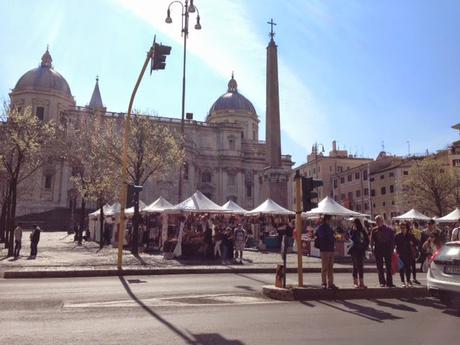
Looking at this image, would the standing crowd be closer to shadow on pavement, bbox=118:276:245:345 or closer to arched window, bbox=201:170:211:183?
shadow on pavement, bbox=118:276:245:345

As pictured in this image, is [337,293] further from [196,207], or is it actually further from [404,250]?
[196,207]

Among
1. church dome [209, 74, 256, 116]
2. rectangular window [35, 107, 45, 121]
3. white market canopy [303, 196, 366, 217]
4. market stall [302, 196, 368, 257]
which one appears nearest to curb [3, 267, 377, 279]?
market stall [302, 196, 368, 257]

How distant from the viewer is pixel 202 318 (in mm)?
7980

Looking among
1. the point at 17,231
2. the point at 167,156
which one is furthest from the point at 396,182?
the point at 17,231

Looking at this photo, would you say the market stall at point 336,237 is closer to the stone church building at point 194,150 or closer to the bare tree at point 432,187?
the bare tree at point 432,187

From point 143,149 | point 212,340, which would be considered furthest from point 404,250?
point 143,149

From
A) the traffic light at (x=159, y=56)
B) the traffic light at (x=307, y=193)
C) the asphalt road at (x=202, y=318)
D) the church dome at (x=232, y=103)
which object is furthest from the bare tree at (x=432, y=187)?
the church dome at (x=232, y=103)

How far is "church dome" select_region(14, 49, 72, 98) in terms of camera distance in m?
73.9

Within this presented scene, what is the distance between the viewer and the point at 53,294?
1078 centimetres

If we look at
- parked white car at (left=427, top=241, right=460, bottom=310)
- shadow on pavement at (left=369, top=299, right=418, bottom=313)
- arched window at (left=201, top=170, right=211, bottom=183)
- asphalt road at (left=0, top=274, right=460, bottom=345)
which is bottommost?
asphalt road at (left=0, top=274, right=460, bottom=345)

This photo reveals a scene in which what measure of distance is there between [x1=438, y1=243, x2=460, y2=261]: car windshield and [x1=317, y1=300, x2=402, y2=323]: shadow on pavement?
1605mm

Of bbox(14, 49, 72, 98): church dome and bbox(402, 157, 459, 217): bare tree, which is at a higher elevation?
bbox(14, 49, 72, 98): church dome

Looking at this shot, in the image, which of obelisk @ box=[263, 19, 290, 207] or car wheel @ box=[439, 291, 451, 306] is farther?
obelisk @ box=[263, 19, 290, 207]

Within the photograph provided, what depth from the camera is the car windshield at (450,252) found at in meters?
8.95
